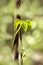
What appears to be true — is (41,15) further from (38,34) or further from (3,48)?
(3,48)

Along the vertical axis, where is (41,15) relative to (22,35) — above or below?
above

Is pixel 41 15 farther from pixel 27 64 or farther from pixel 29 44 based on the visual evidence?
pixel 27 64

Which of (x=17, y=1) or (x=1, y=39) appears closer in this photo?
(x=17, y=1)

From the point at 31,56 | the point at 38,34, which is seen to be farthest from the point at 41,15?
the point at 31,56

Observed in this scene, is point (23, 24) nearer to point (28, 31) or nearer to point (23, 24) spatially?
point (23, 24)

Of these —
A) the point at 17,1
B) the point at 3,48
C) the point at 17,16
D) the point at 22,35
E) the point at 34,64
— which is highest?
the point at 17,1

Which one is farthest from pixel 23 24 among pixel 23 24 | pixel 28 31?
pixel 28 31
